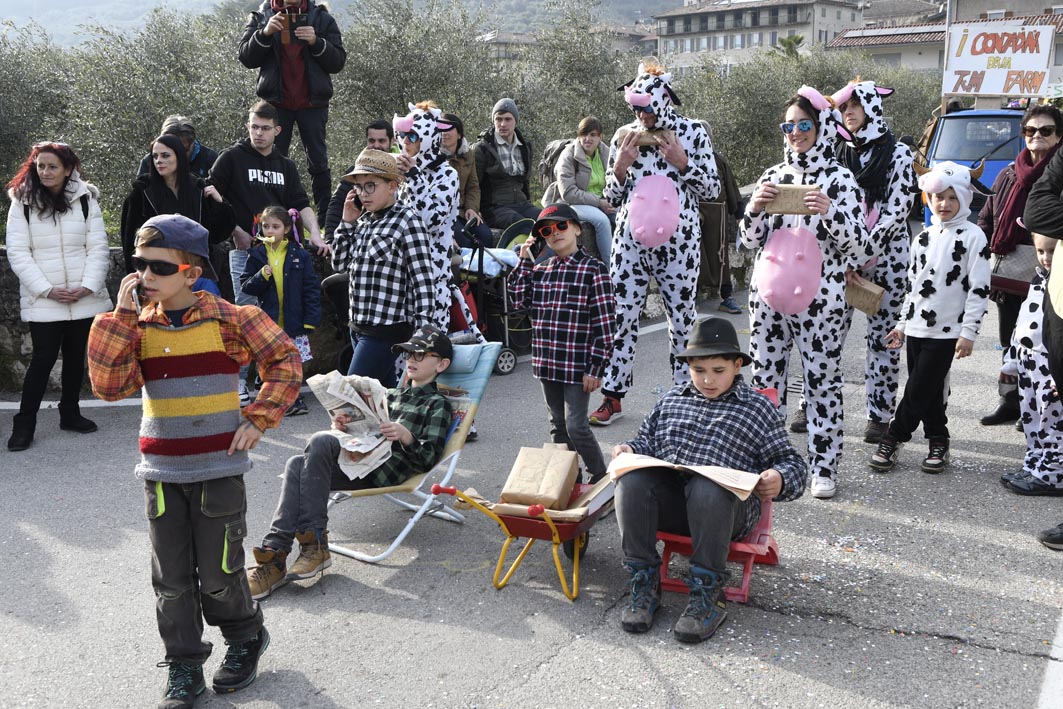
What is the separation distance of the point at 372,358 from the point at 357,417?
927mm

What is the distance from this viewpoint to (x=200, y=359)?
348 centimetres

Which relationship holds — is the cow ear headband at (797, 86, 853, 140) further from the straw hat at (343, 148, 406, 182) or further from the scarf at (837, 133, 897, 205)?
the straw hat at (343, 148, 406, 182)

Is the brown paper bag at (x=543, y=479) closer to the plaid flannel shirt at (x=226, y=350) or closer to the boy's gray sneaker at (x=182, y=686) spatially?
the plaid flannel shirt at (x=226, y=350)

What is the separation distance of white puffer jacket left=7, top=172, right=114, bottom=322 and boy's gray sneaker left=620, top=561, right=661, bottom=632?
455 centimetres

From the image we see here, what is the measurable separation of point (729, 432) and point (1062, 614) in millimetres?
1553

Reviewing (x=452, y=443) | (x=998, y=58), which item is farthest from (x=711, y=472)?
(x=998, y=58)

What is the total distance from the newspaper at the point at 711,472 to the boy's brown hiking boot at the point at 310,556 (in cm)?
140

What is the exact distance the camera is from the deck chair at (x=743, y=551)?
4.05 metres

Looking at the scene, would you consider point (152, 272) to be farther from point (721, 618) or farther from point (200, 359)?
Result: point (721, 618)

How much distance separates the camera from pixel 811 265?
5.20 meters

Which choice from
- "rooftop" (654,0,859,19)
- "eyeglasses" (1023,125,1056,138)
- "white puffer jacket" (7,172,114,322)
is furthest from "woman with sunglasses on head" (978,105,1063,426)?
"rooftop" (654,0,859,19)

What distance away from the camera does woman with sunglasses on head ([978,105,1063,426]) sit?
607 centimetres

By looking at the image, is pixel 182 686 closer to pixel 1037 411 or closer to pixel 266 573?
pixel 266 573

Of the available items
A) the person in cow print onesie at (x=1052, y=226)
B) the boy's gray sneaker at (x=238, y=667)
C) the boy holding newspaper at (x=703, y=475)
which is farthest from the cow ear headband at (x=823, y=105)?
the boy's gray sneaker at (x=238, y=667)
